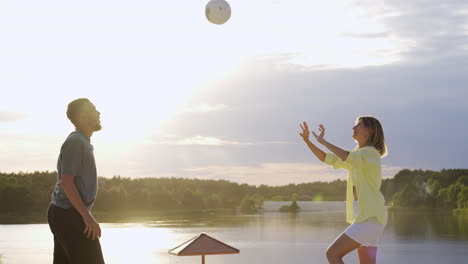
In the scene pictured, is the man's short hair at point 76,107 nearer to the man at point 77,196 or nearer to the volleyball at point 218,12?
the man at point 77,196

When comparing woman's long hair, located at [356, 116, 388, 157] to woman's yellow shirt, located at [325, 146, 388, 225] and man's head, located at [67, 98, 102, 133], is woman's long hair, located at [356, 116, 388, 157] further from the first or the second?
man's head, located at [67, 98, 102, 133]

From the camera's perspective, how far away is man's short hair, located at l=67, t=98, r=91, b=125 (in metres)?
5.41

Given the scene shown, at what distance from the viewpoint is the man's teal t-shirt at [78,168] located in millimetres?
5219

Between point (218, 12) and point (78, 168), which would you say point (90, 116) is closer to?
point (78, 168)

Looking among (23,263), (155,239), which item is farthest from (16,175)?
(23,263)

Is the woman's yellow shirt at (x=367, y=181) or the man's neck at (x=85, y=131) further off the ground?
the man's neck at (x=85, y=131)

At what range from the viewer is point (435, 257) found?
163 ft

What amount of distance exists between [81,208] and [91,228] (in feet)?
0.55

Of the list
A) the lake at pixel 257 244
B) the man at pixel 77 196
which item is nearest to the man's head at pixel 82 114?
the man at pixel 77 196

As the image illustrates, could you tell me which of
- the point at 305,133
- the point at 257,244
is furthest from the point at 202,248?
the point at 257,244

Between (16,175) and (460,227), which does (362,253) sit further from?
(16,175)

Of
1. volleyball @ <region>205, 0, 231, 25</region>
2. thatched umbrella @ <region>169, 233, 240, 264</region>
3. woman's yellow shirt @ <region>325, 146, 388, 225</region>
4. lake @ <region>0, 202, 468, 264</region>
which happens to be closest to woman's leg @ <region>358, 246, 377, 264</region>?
woman's yellow shirt @ <region>325, 146, 388, 225</region>

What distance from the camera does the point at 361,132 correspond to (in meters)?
6.09

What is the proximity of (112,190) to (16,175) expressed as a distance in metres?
15.5
